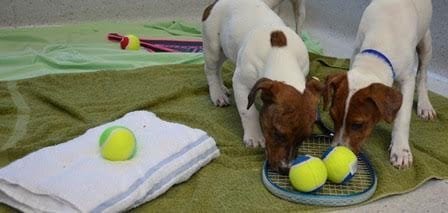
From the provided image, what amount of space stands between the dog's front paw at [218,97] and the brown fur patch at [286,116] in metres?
0.90

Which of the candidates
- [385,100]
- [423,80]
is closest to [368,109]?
[385,100]

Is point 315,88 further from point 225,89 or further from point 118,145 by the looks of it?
point 225,89

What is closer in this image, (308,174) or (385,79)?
(308,174)

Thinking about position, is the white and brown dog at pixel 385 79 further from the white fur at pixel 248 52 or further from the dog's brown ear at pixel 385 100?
the white fur at pixel 248 52

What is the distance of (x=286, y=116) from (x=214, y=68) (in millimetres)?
1113

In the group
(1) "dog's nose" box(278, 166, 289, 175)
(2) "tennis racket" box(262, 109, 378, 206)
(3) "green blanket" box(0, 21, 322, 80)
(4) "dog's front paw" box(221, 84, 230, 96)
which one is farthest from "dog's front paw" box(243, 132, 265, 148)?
(3) "green blanket" box(0, 21, 322, 80)

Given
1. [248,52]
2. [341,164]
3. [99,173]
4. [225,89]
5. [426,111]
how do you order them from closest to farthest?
[99,173], [341,164], [248,52], [426,111], [225,89]

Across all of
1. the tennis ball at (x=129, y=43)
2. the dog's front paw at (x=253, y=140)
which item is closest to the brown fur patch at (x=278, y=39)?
the dog's front paw at (x=253, y=140)

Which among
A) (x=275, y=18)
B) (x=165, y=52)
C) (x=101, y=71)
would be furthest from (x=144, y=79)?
(x=275, y=18)

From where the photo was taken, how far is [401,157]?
2576 millimetres

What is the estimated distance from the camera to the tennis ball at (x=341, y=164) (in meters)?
2.25

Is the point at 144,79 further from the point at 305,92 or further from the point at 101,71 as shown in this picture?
the point at 305,92

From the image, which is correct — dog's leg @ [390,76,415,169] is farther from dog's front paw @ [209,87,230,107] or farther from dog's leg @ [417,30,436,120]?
dog's front paw @ [209,87,230,107]

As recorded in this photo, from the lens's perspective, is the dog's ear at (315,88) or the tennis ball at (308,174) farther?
the dog's ear at (315,88)
